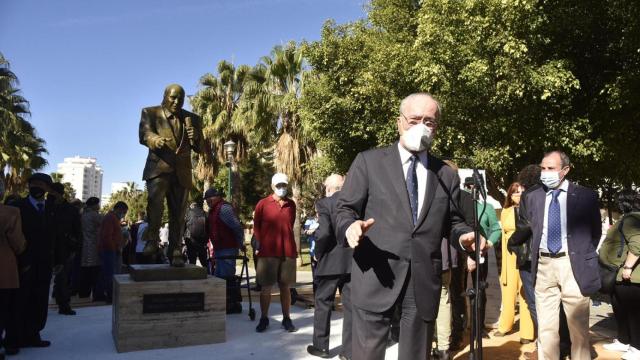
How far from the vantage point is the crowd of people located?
8.65 ft

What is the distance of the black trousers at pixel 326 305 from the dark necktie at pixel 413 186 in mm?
2790

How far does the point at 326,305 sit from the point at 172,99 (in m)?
3.07

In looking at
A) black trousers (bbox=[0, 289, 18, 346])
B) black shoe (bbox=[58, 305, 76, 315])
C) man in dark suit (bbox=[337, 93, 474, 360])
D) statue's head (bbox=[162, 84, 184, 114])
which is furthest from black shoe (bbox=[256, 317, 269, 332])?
man in dark suit (bbox=[337, 93, 474, 360])

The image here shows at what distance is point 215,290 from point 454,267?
2.73 metres

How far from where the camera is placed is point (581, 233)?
4.29 m

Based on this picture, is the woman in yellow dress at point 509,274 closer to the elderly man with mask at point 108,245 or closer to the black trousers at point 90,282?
the elderly man with mask at point 108,245

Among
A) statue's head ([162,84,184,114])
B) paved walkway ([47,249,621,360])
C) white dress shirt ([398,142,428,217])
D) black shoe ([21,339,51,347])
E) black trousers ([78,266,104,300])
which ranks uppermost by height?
statue's head ([162,84,184,114])

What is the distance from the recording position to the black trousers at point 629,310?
5.17m

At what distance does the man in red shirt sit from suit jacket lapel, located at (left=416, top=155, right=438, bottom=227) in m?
3.75

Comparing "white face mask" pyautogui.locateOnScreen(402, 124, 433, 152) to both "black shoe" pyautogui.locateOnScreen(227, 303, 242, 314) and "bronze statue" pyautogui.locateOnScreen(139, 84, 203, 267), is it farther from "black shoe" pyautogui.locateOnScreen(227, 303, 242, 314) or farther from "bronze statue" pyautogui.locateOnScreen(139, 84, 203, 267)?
"black shoe" pyautogui.locateOnScreen(227, 303, 242, 314)

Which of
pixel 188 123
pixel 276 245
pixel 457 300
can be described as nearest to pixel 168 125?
pixel 188 123

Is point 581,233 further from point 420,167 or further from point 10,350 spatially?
point 10,350

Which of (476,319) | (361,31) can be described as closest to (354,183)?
(476,319)

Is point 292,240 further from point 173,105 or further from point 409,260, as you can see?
point 409,260
